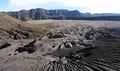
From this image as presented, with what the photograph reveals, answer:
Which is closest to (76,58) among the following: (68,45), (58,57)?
(58,57)

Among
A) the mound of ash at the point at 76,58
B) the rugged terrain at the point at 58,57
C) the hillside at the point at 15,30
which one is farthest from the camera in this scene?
the hillside at the point at 15,30

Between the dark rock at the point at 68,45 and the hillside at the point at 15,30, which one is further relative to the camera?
the hillside at the point at 15,30

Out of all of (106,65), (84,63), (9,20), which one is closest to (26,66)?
(84,63)

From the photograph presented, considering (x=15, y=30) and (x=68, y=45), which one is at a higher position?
(x=68, y=45)

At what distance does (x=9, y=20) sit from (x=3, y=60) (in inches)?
1008

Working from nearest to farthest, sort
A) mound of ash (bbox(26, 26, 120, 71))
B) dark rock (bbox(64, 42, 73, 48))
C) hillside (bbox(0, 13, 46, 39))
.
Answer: mound of ash (bbox(26, 26, 120, 71)) → dark rock (bbox(64, 42, 73, 48)) → hillside (bbox(0, 13, 46, 39))

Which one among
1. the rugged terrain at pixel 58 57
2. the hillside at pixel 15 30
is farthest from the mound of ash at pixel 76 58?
the hillside at pixel 15 30

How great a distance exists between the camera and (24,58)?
1293 inches

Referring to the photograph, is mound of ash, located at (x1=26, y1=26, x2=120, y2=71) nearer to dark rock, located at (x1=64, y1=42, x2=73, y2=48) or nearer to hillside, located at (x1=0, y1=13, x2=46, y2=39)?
dark rock, located at (x1=64, y1=42, x2=73, y2=48)

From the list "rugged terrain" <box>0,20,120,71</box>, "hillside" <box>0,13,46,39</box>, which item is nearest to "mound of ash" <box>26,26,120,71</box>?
"rugged terrain" <box>0,20,120,71</box>

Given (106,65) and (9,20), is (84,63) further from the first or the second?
(9,20)

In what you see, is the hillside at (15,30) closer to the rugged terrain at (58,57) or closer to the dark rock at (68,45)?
the rugged terrain at (58,57)

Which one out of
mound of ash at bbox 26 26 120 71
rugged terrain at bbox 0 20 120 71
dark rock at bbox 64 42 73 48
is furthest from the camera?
dark rock at bbox 64 42 73 48

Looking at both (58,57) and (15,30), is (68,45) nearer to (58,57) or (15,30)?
(58,57)
